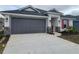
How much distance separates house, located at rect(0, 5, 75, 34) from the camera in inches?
830

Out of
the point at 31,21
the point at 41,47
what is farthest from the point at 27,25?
the point at 41,47

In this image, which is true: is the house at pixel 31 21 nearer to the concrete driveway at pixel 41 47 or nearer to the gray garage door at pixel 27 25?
the gray garage door at pixel 27 25

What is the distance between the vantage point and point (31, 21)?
75.5ft

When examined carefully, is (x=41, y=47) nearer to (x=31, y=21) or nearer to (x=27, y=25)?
(x=27, y=25)

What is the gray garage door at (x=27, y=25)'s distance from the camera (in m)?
21.7

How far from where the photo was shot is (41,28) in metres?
23.8

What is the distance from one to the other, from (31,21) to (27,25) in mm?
882

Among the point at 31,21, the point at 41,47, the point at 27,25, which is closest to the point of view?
the point at 41,47

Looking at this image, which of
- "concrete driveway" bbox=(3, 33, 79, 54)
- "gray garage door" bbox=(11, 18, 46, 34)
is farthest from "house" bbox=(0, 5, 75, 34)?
"concrete driveway" bbox=(3, 33, 79, 54)

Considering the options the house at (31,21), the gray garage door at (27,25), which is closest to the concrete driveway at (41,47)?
the house at (31,21)

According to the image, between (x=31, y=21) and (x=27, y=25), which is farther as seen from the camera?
(x=31, y=21)
